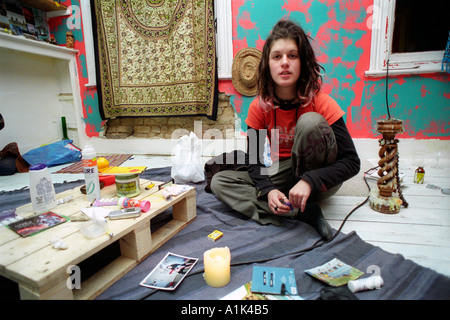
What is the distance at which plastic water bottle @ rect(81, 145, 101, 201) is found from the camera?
1019 mm

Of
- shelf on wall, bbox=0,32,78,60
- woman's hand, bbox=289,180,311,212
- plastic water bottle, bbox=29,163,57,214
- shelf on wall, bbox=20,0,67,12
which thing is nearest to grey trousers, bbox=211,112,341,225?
A: woman's hand, bbox=289,180,311,212

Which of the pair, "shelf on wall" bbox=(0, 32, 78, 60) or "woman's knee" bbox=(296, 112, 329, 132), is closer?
"woman's knee" bbox=(296, 112, 329, 132)

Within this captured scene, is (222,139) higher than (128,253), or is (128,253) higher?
(222,139)

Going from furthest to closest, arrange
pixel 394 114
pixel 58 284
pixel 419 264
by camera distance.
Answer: pixel 394 114, pixel 419 264, pixel 58 284

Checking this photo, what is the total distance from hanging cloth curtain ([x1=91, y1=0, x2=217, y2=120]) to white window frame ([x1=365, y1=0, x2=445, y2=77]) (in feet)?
4.87

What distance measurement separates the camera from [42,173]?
0.98 metres

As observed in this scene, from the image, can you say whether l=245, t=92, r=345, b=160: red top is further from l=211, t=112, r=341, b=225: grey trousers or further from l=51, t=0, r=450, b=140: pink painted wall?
l=51, t=0, r=450, b=140: pink painted wall

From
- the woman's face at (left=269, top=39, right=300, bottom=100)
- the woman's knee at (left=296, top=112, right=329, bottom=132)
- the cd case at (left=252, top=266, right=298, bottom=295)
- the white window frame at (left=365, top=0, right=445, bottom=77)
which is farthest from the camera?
the white window frame at (left=365, top=0, right=445, bottom=77)

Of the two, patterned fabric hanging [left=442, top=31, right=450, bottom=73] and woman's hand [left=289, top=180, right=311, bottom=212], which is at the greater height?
patterned fabric hanging [left=442, top=31, right=450, bottom=73]

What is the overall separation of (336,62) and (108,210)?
235 centimetres

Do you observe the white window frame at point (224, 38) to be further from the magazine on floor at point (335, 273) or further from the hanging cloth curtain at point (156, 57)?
the magazine on floor at point (335, 273)

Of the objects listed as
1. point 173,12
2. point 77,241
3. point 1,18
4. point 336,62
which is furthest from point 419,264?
point 1,18

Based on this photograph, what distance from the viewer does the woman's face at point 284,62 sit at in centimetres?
120

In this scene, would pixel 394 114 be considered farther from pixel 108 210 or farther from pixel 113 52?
pixel 113 52
